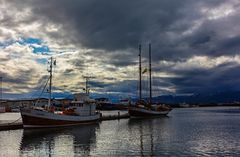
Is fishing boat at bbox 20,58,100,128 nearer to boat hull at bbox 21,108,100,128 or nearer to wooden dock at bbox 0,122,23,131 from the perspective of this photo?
boat hull at bbox 21,108,100,128

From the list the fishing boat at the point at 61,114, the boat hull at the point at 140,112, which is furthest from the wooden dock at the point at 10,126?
the boat hull at the point at 140,112

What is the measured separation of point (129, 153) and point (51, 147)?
11.5 meters

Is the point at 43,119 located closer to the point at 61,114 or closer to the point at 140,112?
the point at 61,114

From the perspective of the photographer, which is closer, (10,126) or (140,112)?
(10,126)

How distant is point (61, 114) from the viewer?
72.6 m

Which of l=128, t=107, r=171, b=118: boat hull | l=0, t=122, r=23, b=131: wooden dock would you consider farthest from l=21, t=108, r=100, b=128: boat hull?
l=128, t=107, r=171, b=118: boat hull

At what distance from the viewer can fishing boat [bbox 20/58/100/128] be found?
6625cm

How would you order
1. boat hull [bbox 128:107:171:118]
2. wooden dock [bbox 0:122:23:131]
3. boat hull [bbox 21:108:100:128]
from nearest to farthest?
wooden dock [bbox 0:122:23:131]
boat hull [bbox 21:108:100:128]
boat hull [bbox 128:107:171:118]

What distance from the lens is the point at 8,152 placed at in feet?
122

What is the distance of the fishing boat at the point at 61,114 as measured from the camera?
66.2 meters

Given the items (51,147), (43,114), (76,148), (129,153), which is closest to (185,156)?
(129,153)

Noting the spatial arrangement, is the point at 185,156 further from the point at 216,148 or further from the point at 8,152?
the point at 8,152

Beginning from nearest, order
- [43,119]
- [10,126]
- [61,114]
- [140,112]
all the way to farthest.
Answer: [10,126], [43,119], [61,114], [140,112]

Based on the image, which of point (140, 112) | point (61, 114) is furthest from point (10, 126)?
point (140, 112)
